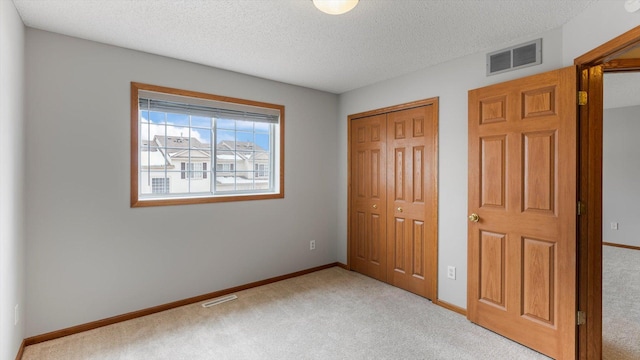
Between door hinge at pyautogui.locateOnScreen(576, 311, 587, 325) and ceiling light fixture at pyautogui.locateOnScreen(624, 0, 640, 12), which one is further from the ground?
ceiling light fixture at pyautogui.locateOnScreen(624, 0, 640, 12)

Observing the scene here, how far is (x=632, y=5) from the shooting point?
154 cm

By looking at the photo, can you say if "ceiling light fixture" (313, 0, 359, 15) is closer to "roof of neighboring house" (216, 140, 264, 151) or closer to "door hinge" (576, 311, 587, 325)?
"roof of neighboring house" (216, 140, 264, 151)

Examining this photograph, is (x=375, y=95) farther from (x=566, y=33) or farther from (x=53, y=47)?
(x=53, y=47)

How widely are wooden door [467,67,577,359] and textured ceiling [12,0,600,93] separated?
47 cm

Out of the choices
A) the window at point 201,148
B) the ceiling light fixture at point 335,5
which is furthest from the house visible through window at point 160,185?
the ceiling light fixture at point 335,5

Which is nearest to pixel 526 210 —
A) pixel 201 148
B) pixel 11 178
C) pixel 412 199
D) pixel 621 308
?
pixel 412 199

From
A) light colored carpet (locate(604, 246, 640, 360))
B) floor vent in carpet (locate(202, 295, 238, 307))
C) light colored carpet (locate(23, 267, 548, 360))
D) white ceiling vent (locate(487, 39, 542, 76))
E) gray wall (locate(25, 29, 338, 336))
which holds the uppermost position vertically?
white ceiling vent (locate(487, 39, 542, 76))

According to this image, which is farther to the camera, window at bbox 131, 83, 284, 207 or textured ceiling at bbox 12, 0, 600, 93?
window at bbox 131, 83, 284, 207

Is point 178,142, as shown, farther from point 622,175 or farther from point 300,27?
point 622,175

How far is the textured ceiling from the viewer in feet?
6.30

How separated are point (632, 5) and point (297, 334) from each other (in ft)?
9.79

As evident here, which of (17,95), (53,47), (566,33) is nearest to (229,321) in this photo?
(17,95)

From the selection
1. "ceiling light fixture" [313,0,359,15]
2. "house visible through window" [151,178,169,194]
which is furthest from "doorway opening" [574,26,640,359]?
"house visible through window" [151,178,169,194]

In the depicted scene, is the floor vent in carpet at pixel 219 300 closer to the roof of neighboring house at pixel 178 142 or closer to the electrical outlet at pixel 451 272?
the roof of neighboring house at pixel 178 142
